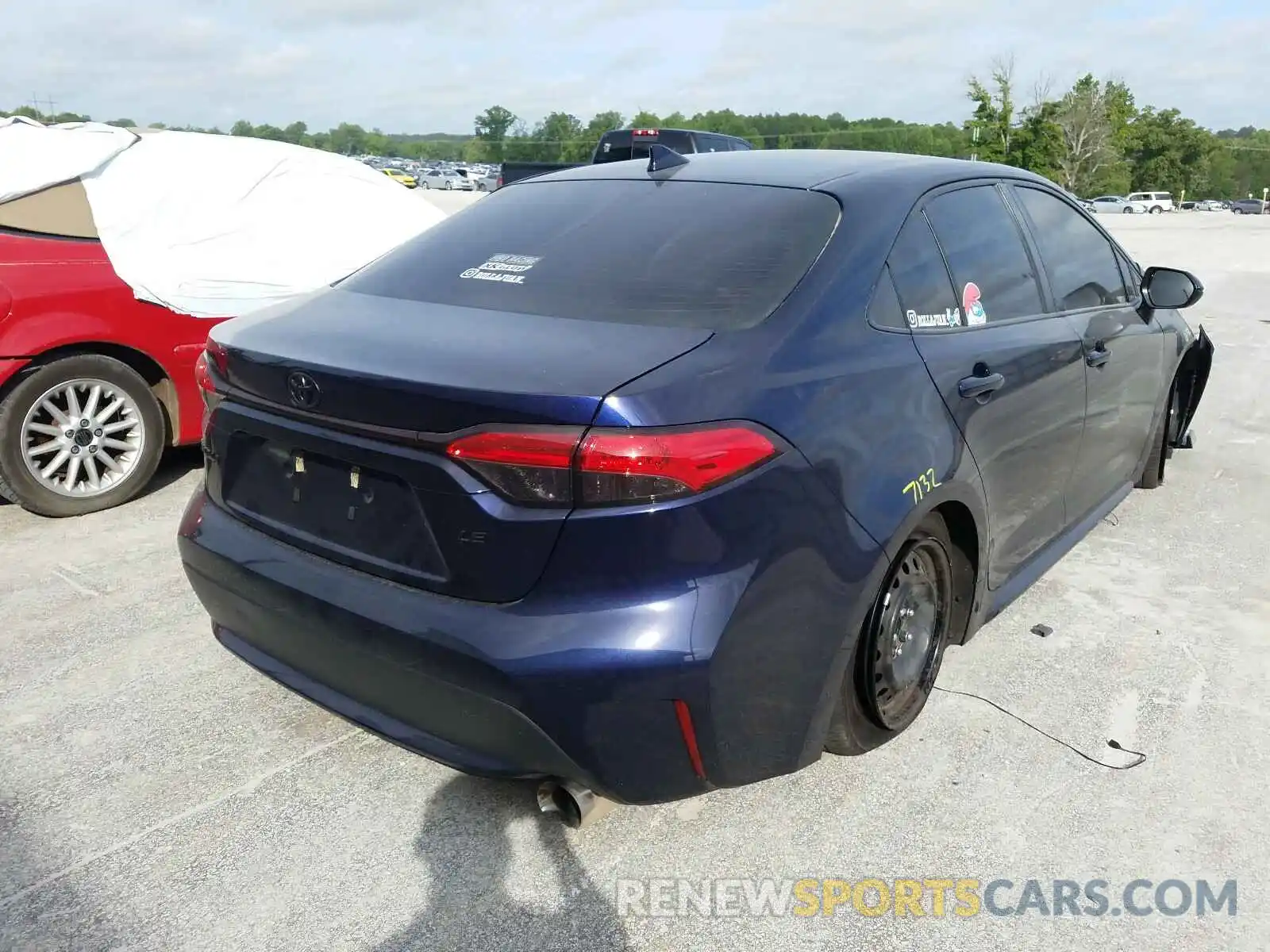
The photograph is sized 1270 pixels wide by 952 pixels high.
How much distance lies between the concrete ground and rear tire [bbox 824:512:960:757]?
0.15 metres

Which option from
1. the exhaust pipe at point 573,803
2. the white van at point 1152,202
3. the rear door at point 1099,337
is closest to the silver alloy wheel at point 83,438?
the exhaust pipe at point 573,803

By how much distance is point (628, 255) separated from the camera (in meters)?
2.75

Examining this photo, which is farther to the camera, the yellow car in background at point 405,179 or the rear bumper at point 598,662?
the yellow car in background at point 405,179

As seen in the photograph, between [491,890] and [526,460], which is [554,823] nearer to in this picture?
[491,890]

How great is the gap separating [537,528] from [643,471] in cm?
24

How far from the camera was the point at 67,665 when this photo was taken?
3.42 m

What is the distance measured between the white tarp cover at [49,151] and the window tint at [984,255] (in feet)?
14.4

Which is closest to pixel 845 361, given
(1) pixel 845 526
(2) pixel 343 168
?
(1) pixel 845 526

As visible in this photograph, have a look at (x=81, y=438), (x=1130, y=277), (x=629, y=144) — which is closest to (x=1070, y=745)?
(x=1130, y=277)

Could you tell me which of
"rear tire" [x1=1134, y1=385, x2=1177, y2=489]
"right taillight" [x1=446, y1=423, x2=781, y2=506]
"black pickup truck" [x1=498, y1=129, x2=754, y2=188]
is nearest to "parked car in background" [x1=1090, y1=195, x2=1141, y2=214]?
"black pickup truck" [x1=498, y1=129, x2=754, y2=188]

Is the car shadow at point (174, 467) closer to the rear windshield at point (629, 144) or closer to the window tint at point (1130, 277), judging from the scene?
the window tint at point (1130, 277)

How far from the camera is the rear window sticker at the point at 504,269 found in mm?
2764

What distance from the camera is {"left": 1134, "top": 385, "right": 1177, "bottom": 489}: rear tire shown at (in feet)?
16.0

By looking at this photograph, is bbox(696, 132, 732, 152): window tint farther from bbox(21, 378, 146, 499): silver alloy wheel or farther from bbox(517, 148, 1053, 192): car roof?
bbox(517, 148, 1053, 192): car roof
